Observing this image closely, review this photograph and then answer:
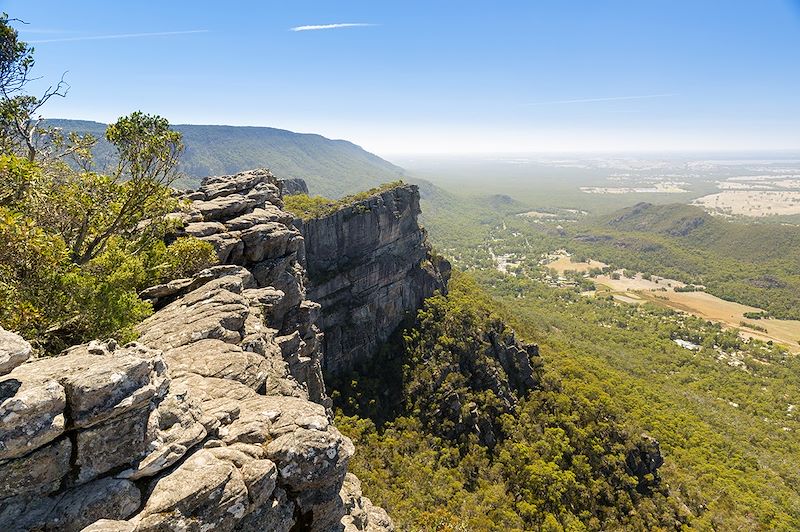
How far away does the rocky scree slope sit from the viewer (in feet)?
36.1

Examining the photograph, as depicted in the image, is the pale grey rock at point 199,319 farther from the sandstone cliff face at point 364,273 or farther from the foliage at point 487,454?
the sandstone cliff face at point 364,273

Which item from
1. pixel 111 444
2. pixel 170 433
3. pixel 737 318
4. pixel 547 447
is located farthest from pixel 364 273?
pixel 737 318

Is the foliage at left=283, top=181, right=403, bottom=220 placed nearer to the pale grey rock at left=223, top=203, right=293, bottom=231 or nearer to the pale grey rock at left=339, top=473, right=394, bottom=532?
the pale grey rock at left=223, top=203, right=293, bottom=231

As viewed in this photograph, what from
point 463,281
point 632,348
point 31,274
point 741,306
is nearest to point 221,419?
point 31,274

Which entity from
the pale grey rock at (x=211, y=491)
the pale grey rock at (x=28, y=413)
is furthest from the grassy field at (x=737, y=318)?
the pale grey rock at (x=28, y=413)

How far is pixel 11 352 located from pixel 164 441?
198 inches

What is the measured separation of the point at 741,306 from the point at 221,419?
9716 inches

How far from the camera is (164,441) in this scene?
42.8 ft

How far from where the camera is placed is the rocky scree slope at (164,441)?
11.0 meters

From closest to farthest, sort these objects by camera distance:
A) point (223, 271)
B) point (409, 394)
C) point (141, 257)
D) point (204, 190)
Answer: point (141, 257), point (223, 271), point (204, 190), point (409, 394)

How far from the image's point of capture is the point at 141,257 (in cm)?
2802

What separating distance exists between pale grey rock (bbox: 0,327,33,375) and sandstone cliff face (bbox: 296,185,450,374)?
5314 cm

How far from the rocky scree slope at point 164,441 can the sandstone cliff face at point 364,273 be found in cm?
4442

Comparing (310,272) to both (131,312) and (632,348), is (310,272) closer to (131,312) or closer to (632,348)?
(131,312)
